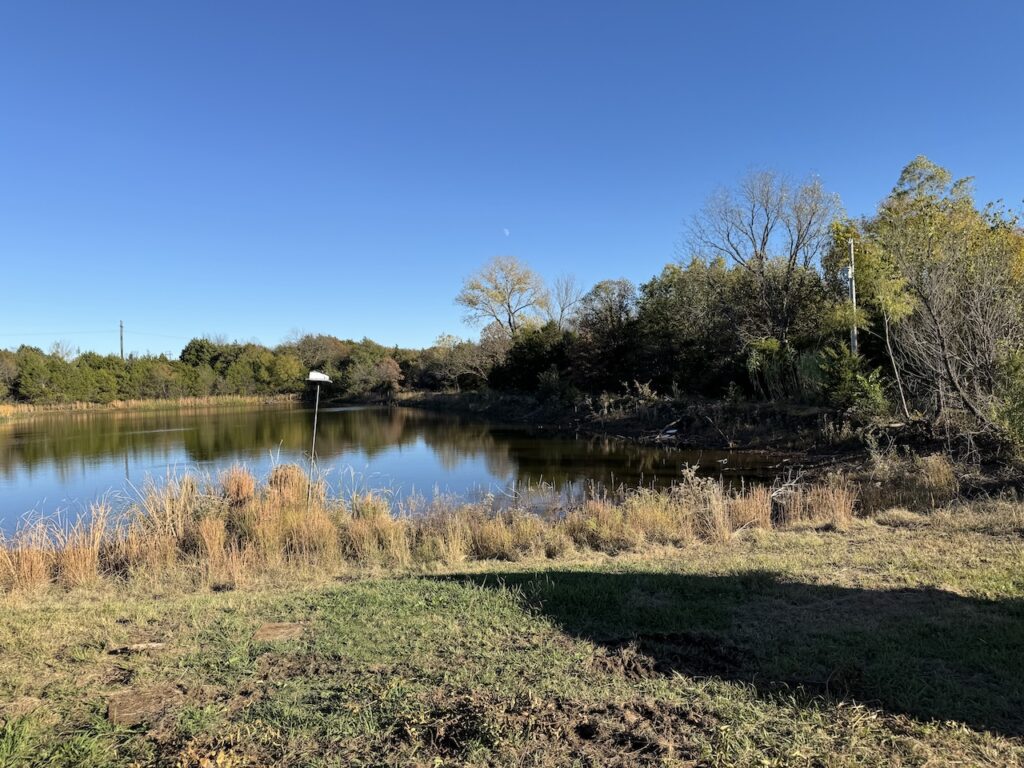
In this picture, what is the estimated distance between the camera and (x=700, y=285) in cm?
2888

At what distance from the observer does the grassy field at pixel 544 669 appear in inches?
108

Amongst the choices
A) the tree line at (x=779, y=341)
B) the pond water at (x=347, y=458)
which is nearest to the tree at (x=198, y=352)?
the tree line at (x=779, y=341)

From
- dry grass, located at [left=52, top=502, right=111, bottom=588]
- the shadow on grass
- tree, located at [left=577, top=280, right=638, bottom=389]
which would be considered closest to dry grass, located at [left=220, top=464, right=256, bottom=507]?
dry grass, located at [left=52, top=502, right=111, bottom=588]

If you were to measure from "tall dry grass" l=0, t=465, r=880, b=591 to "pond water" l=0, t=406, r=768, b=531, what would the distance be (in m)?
1.30

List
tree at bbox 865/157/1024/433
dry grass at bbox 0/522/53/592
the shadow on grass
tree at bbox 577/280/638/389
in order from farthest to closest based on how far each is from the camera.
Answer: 1. tree at bbox 577/280/638/389
2. tree at bbox 865/157/1024/433
3. dry grass at bbox 0/522/53/592
4. the shadow on grass

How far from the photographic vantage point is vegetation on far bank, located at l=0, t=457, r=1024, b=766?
2.76 m

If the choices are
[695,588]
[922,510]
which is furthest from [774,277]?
[695,588]

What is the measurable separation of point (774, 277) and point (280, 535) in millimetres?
25488

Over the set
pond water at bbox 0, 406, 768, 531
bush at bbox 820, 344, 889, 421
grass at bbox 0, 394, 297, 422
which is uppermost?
bush at bbox 820, 344, 889, 421

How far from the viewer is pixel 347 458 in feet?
71.5

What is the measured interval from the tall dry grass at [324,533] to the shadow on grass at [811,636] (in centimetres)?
238

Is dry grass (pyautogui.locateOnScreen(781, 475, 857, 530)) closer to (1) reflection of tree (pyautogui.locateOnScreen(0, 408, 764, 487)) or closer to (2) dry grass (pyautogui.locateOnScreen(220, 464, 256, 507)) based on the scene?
(1) reflection of tree (pyautogui.locateOnScreen(0, 408, 764, 487))

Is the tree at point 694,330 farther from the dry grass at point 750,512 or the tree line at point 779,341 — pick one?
the dry grass at point 750,512

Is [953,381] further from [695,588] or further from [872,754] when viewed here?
[872,754]
